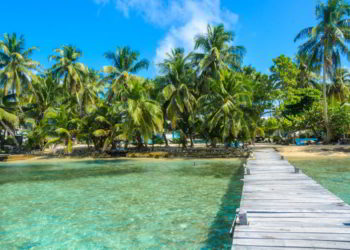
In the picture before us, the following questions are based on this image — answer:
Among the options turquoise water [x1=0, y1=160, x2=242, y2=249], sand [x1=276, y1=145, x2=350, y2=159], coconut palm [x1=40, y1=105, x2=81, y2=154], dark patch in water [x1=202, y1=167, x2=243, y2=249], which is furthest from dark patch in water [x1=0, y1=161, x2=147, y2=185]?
sand [x1=276, y1=145, x2=350, y2=159]

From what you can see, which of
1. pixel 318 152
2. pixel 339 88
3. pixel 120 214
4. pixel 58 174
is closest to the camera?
pixel 120 214

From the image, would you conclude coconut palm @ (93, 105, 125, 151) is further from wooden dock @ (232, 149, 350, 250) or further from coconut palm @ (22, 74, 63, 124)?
wooden dock @ (232, 149, 350, 250)

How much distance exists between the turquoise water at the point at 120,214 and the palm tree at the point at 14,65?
1784 cm

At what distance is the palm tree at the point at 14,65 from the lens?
2505 centimetres

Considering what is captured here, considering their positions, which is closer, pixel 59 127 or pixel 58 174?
pixel 58 174

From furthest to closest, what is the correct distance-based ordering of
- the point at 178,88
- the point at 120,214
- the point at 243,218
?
the point at 178,88
the point at 120,214
the point at 243,218

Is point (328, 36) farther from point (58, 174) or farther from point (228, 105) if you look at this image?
point (58, 174)

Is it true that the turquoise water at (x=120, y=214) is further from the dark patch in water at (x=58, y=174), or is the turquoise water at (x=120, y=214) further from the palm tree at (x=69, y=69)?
the palm tree at (x=69, y=69)

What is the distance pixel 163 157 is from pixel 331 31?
58.9ft

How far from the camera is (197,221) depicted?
588cm

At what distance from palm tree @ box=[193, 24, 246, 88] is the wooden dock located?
17478 mm

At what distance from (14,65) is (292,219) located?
28.8m

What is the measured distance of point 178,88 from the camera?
74.4 feet

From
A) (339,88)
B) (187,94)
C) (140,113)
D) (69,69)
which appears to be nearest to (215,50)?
(187,94)
